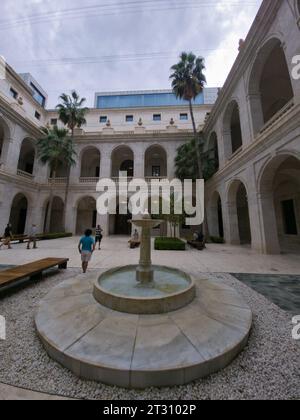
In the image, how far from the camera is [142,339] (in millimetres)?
2453

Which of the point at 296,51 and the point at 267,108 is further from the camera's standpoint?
the point at 267,108

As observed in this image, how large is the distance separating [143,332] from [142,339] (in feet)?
0.51

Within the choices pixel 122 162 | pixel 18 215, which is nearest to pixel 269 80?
pixel 122 162

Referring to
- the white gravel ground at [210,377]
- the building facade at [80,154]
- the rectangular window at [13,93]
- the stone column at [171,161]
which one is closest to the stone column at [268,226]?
the white gravel ground at [210,377]

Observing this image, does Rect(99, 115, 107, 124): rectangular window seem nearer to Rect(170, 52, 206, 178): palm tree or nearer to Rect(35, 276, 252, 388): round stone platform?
Rect(170, 52, 206, 178): palm tree

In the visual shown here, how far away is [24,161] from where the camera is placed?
23109mm

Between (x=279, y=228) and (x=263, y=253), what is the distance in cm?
751

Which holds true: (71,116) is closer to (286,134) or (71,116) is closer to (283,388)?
(286,134)

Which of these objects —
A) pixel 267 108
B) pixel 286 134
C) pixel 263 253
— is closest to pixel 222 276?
pixel 263 253

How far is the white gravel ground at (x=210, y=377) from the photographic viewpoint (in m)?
1.88

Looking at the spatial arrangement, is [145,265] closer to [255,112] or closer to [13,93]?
[255,112]

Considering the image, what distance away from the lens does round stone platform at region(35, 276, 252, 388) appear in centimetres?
198

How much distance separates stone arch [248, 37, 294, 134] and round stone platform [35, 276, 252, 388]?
1184cm
